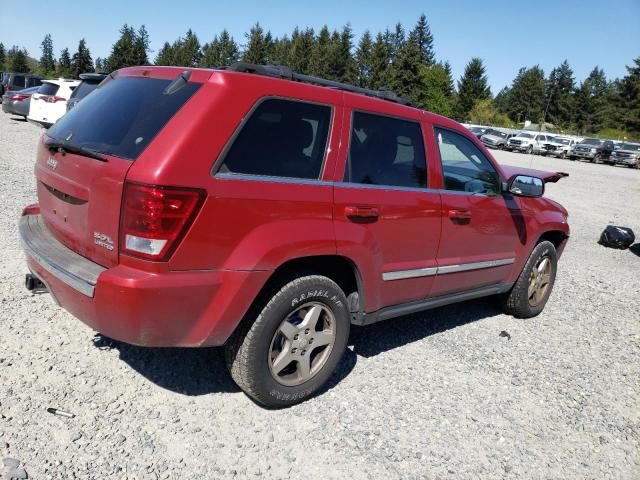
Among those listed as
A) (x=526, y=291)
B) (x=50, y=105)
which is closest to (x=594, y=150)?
(x=50, y=105)

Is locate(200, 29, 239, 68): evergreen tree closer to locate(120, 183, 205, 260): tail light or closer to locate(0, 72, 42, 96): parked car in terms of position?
locate(0, 72, 42, 96): parked car

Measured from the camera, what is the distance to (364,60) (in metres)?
83.1

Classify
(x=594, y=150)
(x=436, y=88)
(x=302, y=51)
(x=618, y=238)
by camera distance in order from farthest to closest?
(x=302, y=51)
(x=436, y=88)
(x=594, y=150)
(x=618, y=238)

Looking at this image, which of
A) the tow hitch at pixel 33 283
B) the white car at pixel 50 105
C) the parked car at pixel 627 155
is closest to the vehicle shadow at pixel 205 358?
the tow hitch at pixel 33 283

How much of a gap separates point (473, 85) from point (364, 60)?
18217 millimetres

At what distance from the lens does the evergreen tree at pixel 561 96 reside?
9525 cm

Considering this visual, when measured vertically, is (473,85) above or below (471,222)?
above

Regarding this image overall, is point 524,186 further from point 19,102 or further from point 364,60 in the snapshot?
point 364,60

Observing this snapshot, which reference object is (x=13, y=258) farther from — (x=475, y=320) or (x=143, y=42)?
(x=143, y=42)

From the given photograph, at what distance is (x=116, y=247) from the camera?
2607 mm

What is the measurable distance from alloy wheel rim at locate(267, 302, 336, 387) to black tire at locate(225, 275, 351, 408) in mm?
35

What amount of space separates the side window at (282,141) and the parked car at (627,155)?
1610 inches

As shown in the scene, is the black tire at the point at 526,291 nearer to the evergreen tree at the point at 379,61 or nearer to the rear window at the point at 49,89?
the rear window at the point at 49,89

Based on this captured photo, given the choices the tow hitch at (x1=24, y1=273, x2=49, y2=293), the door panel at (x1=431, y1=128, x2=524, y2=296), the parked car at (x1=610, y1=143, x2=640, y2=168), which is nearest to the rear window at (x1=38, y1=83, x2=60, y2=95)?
the tow hitch at (x1=24, y1=273, x2=49, y2=293)
